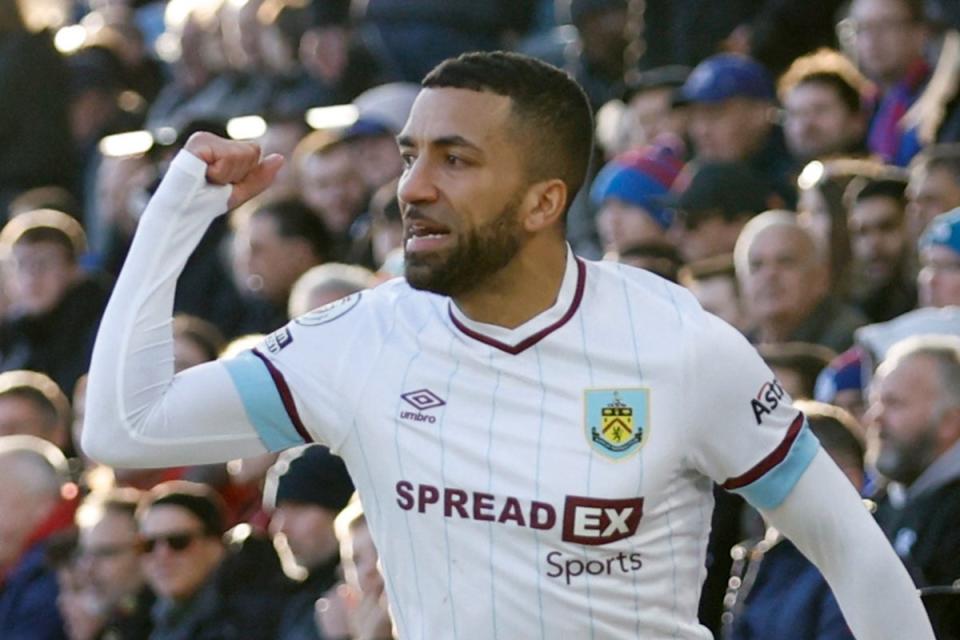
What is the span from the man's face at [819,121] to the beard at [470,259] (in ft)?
19.7

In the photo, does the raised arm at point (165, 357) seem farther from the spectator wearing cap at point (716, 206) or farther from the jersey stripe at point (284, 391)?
the spectator wearing cap at point (716, 206)

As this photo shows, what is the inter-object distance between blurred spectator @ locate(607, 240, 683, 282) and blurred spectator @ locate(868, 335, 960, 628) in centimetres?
165

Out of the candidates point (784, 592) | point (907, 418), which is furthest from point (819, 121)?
point (784, 592)

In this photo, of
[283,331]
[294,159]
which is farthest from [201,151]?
[294,159]

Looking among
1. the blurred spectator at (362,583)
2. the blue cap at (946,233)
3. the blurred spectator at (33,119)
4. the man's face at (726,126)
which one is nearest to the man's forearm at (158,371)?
the blurred spectator at (362,583)

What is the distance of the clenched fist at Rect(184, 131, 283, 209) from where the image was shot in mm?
4395

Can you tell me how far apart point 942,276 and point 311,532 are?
7.42 ft

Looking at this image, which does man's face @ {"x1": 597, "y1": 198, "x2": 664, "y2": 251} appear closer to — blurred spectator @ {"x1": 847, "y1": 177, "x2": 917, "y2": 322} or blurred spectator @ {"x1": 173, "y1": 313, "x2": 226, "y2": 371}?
blurred spectator @ {"x1": 847, "y1": 177, "x2": 917, "y2": 322}

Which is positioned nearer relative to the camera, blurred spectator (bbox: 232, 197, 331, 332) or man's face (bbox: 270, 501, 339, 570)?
man's face (bbox: 270, 501, 339, 570)

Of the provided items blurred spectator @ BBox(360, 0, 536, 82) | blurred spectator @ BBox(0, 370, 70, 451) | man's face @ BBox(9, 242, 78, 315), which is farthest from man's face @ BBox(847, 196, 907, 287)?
man's face @ BBox(9, 242, 78, 315)

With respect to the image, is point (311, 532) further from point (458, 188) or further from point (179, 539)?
point (458, 188)

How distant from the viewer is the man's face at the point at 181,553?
832 centimetres

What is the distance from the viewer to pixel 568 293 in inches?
175

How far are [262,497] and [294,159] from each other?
3229 millimetres
